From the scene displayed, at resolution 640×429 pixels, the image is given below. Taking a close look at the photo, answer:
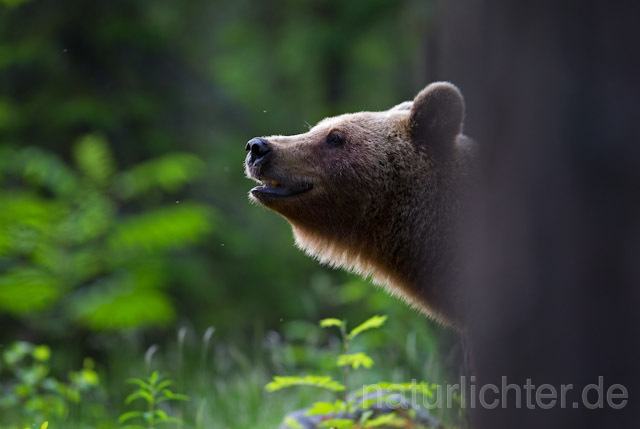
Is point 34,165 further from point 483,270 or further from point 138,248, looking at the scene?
point 483,270

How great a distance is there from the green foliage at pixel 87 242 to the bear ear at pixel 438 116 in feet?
12.5

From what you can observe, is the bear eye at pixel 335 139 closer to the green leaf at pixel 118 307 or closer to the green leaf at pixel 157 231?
the green leaf at pixel 157 231

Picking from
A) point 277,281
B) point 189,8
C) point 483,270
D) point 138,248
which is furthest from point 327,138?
Result: point 189,8

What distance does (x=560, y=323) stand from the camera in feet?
5.97

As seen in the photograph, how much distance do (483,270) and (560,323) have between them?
0.92ft

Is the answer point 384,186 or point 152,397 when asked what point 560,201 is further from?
point 152,397

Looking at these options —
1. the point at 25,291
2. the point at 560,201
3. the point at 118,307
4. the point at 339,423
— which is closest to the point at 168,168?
the point at 118,307

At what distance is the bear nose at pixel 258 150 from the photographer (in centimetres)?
360

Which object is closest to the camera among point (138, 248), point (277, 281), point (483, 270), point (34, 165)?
point (483, 270)

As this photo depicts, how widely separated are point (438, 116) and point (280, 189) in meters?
0.93

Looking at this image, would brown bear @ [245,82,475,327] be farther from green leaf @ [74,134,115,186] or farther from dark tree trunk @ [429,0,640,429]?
green leaf @ [74,134,115,186]

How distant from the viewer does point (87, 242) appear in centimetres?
732

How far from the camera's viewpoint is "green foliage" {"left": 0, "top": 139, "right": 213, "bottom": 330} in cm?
674

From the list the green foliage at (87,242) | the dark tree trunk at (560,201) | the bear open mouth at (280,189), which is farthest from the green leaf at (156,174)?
the dark tree trunk at (560,201)
